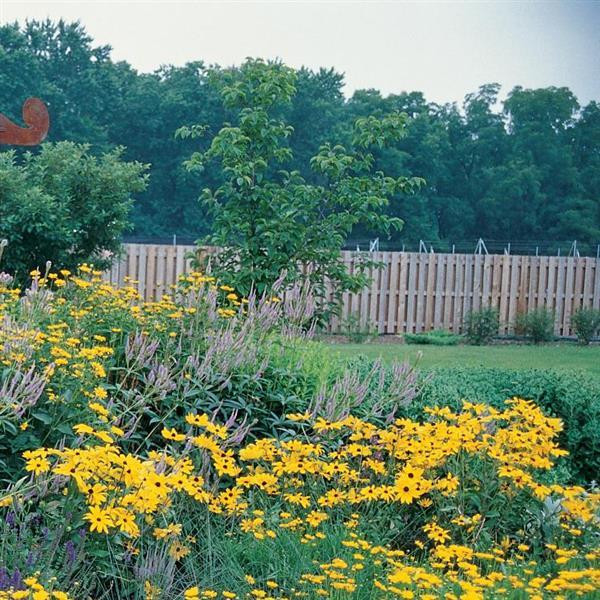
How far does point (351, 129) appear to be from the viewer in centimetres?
3531

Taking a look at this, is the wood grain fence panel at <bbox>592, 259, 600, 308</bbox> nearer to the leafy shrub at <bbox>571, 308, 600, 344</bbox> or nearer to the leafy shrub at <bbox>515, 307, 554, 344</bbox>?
the leafy shrub at <bbox>571, 308, 600, 344</bbox>

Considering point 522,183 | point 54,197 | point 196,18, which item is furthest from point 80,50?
point 54,197

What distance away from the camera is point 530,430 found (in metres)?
3.96

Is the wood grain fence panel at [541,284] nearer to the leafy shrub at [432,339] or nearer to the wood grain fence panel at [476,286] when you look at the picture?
the wood grain fence panel at [476,286]

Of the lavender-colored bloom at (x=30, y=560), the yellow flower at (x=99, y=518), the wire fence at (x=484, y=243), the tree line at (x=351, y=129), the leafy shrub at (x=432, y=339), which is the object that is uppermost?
the tree line at (x=351, y=129)

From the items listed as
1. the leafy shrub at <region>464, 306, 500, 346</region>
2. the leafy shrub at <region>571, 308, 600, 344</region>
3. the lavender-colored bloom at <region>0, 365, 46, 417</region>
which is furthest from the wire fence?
the lavender-colored bloom at <region>0, 365, 46, 417</region>

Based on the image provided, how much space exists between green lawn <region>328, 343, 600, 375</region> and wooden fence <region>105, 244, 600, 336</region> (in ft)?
9.16

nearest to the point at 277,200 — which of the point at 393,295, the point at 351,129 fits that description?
the point at 393,295

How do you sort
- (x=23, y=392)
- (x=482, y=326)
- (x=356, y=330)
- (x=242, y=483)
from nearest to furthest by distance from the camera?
(x=23, y=392) < (x=242, y=483) < (x=356, y=330) < (x=482, y=326)

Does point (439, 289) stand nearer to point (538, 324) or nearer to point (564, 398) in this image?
point (538, 324)

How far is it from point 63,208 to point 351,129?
26.5 meters

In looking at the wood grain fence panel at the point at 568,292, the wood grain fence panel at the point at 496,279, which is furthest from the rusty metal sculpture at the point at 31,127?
the wood grain fence panel at the point at 568,292

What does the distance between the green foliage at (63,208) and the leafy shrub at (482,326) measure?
23.0 ft

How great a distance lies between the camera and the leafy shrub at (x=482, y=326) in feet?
50.9
